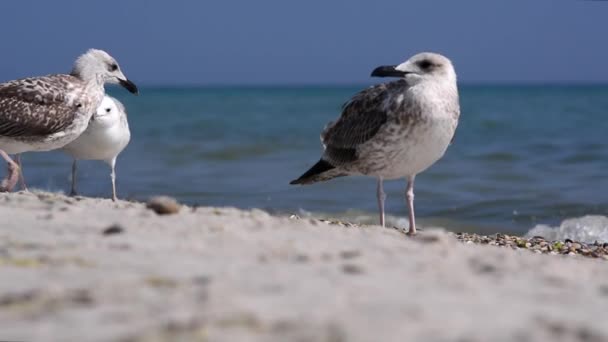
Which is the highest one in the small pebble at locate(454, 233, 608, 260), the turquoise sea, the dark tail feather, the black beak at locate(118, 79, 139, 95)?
the black beak at locate(118, 79, 139, 95)

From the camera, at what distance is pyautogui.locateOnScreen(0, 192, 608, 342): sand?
8.83 feet

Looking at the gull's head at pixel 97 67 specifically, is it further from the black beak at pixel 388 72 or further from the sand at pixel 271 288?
the sand at pixel 271 288

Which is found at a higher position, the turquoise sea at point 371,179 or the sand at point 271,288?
the sand at point 271,288

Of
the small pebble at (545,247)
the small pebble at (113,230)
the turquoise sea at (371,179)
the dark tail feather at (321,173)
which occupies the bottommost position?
the turquoise sea at (371,179)

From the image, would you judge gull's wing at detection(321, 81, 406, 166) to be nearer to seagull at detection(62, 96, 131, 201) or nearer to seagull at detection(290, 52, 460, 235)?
seagull at detection(290, 52, 460, 235)

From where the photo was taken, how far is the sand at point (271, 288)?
269 centimetres

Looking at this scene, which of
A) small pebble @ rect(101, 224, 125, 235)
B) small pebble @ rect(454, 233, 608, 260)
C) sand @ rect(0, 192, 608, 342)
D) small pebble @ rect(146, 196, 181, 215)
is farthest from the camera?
small pebble @ rect(454, 233, 608, 260)

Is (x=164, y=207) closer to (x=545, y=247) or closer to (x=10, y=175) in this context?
(x=10, y=175)

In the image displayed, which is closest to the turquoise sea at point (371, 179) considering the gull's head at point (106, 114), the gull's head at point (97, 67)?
the gull's head at point (106, 114)

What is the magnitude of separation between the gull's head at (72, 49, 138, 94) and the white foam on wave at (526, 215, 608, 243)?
16.8ft

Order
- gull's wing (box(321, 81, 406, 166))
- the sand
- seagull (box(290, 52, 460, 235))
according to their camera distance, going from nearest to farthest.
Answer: the sand, seagull (box(290, 52, 460, 235)), gull's wing (box(321, 81, 406, 166))

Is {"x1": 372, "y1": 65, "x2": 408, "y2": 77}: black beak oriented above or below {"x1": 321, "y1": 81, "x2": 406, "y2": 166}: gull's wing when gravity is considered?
above

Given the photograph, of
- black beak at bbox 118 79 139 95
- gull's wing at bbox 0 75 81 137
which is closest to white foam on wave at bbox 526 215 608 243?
black beak at bbox 118 79 139 95

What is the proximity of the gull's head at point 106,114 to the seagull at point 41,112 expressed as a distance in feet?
0.69
